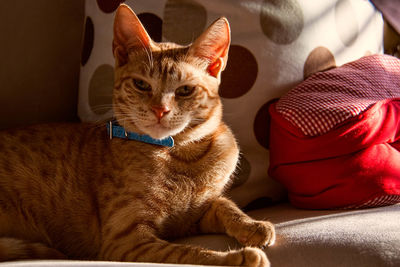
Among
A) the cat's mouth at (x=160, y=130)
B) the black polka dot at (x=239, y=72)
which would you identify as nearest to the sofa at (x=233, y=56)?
the black polka dot at (x=239, y=72)

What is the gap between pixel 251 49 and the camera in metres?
1.41

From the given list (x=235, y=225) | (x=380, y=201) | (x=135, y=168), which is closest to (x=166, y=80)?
(x=135, y=168)

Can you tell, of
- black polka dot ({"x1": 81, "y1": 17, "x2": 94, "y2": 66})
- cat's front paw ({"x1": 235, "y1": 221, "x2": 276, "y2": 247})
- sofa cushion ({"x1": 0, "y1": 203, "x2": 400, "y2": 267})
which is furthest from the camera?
black polka dot ({"x1": 81, "y1": 17, "x2": 94, "y2": 66})

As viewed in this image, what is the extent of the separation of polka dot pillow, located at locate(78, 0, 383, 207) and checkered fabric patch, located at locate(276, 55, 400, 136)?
10cm

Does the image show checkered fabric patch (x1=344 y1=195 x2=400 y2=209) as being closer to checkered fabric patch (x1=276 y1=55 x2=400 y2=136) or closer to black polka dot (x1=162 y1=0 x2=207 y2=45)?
checkered fabric patch (x1=276 y1=55 x2=400 y2=136)

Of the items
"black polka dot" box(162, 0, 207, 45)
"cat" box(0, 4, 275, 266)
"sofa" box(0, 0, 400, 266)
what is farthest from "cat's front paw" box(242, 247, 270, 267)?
"black polka dot" box(162, 0, 207, 45)

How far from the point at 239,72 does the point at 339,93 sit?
36 centimetres

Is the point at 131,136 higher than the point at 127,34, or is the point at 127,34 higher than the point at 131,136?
the point at 127,34

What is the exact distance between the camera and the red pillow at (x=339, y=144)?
1190 millimetres

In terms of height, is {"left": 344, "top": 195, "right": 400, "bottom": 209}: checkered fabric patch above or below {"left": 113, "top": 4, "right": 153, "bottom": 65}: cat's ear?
below

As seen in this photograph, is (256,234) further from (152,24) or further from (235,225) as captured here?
(152,24)

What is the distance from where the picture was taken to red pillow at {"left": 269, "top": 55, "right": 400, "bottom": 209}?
1190 mm

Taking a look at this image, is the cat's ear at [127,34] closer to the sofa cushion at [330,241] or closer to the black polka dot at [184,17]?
the black polka dot at [184,17]

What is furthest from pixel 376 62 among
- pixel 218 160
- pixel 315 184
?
pixel 218 160
